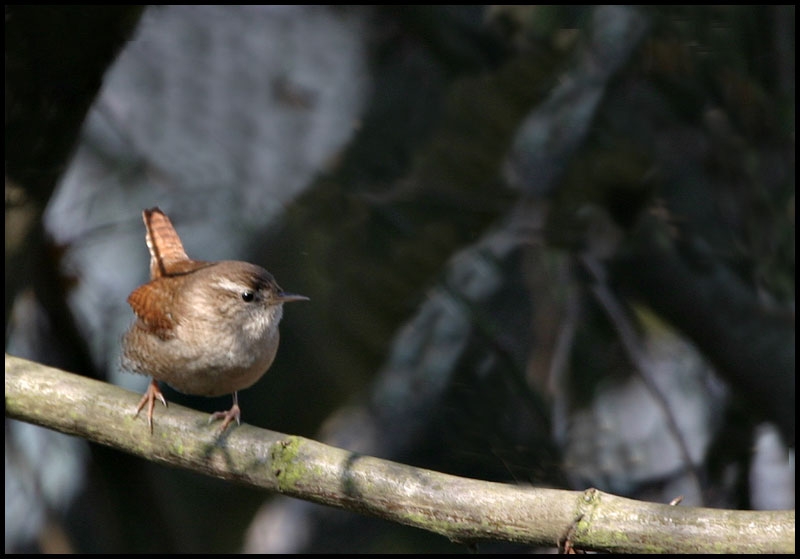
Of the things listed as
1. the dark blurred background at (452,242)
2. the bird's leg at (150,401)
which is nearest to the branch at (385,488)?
the bird's leg at (150,401)

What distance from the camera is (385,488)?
76.4 inches

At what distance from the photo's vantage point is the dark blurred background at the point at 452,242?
3.78 meters

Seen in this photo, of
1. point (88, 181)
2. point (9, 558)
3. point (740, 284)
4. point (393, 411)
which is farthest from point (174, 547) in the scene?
point (740, 284)

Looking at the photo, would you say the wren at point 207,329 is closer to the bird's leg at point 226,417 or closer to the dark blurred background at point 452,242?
the bird's leg at point 226,417

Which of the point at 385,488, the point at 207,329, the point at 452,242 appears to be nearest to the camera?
the point at 385,488

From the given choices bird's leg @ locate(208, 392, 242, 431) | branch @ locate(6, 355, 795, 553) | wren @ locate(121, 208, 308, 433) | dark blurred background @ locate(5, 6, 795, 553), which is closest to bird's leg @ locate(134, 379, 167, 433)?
branch @ locate(6, 355, 795, 553)

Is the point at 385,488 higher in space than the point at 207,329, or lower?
higher

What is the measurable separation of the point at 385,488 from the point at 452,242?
78.1 inches

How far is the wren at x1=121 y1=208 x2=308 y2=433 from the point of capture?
2.78 metres

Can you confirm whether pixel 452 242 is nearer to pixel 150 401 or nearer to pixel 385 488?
pixel 150 401

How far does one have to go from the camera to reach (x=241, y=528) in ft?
13.9

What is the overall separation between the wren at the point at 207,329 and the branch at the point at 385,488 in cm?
42

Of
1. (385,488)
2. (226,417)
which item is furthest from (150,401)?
(385,488)

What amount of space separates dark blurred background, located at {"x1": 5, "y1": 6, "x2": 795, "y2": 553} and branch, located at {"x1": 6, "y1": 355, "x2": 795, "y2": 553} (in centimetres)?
155
